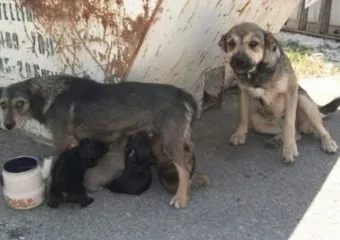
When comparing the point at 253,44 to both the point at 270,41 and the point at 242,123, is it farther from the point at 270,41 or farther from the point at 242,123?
the point at 242,123

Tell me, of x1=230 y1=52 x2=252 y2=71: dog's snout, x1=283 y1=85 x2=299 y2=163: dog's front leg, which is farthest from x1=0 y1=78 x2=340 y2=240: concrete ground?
x1=230 y1=52 x2=252 y2=71: dog's snout

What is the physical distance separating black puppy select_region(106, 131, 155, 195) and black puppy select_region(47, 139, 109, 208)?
23 centimetres

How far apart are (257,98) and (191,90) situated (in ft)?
2.63

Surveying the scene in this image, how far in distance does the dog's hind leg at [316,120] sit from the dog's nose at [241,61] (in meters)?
0.91

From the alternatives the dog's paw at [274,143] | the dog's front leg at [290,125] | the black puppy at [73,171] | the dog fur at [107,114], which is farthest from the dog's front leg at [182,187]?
the dog's paw at [274,143]

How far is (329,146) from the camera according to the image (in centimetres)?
521

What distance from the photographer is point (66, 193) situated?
13.9 feet

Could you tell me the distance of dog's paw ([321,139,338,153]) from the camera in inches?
205

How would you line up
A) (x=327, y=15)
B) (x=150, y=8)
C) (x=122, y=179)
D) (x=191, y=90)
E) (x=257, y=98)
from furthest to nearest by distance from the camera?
(x=327, y=15)
(x=191, y=90)
(x=257, y=98)
(x=122, y=179)
(x=150, y=8)

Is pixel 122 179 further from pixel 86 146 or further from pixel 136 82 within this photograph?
pixel 136 82

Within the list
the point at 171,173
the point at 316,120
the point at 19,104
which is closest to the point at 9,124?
the point at 19,104

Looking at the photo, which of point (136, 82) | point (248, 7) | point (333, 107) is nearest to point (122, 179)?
point (136, 82)

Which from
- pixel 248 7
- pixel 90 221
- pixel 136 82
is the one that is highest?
pixel 248 7

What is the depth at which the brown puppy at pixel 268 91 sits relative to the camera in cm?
457
